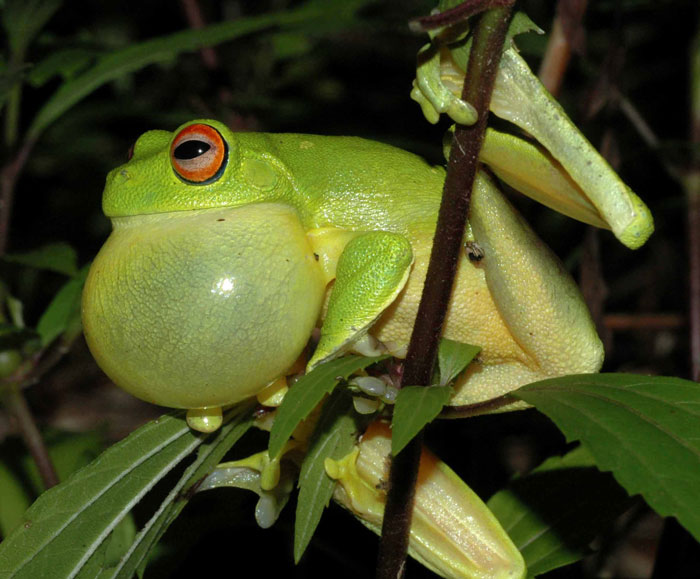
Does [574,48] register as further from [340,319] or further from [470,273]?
[340,319]

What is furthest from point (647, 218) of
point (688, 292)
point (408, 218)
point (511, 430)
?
point (511, 430)

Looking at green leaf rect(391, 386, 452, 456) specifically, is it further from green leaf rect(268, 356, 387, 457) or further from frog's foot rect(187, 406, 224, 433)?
frog's foot rect(187, 406, 224, 433)

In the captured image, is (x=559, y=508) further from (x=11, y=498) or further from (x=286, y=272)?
(x=11, y=498)

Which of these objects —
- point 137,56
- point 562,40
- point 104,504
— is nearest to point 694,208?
point 562,40

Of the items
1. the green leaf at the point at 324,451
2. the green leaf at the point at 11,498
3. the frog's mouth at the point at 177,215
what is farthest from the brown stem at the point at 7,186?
the green leaf at the point at 324,451

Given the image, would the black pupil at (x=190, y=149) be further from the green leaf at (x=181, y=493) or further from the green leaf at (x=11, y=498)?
the green leaf at (x=11, y=498)

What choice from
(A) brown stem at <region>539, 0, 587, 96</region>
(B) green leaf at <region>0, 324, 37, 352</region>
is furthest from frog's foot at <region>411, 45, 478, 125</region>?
(A) brown stem at <region>539, 0, 587, 96</region>

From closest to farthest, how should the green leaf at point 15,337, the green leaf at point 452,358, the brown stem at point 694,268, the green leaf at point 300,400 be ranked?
1. the green leaf at point 300,400
2. the green leaf at point 452,358
3. the green leaf at point 15,337
4. the brown stem at point 694,268
